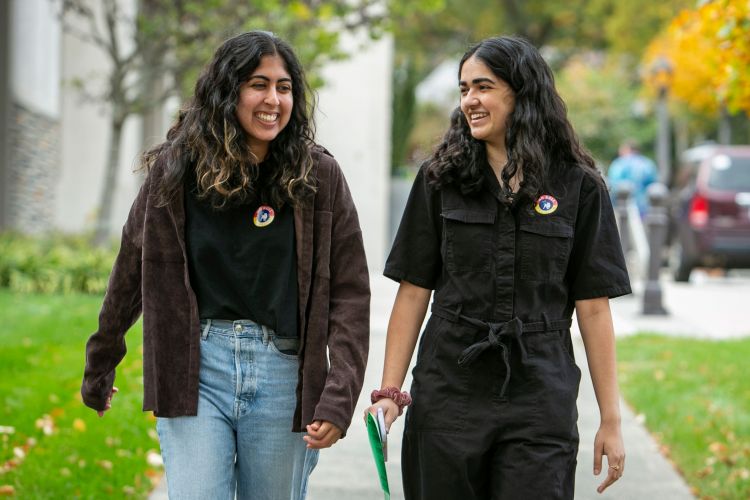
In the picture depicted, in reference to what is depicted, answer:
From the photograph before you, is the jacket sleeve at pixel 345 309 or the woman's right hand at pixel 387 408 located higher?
the jacket sleeve at pixel 345 309

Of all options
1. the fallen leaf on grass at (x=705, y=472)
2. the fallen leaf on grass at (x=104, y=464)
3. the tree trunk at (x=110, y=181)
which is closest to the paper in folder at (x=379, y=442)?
the fallen leaf on grass at (x=104, y=464)

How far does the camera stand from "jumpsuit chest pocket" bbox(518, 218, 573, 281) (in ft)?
10.9

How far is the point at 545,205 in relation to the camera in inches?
132

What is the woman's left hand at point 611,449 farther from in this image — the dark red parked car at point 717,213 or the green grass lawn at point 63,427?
the dark red parked car at point 717,213

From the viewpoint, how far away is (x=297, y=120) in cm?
346

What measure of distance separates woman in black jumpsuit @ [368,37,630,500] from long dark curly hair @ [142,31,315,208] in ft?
1.26

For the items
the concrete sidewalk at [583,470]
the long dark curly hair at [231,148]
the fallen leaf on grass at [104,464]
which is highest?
the long dark curly hair at [231,148]

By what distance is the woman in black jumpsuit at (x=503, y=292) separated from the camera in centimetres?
327

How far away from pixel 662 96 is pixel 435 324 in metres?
22.3

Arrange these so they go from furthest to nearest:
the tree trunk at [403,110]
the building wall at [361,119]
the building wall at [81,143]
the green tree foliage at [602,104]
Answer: the green tree foliage at [602,104]
the tree trunk at [403,110]
the building wall at [361,119]
the building wall at [81,143]

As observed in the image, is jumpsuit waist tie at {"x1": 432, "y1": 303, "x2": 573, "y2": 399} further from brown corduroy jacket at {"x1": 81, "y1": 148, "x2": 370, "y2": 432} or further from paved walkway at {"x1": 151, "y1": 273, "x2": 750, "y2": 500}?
paved walkway at {"x1": 151, "y1": 273, "x2": 750, "y2": 500}

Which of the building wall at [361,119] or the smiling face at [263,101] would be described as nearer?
the smiling face at [263,101]

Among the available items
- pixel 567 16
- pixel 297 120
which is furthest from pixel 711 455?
pixel 567 16

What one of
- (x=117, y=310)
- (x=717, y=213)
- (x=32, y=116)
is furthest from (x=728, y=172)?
(x=117, y=310)
